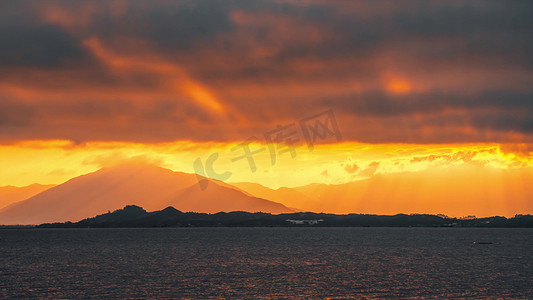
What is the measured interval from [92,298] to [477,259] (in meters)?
120

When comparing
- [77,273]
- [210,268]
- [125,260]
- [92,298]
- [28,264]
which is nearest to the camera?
[92,298]

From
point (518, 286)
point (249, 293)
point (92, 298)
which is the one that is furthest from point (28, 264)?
point (518, 286)

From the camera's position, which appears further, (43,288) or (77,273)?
(77,273)

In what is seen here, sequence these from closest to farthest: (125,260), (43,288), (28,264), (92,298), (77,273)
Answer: (92,298) → (43,288) → (77,273) → (28,264) → (125,260)

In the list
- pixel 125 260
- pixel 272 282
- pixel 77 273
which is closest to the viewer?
pixel 272 282

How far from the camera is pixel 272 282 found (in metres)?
109

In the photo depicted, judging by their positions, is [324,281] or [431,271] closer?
[324,281]

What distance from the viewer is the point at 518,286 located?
104562 mm

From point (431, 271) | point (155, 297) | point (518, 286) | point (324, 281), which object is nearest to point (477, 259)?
point (431, 271)

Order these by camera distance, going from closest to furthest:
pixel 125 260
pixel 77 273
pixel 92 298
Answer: pixel 92 298 → pixel 77 273 → pixel 125 260

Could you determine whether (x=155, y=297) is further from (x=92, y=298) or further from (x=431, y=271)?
→ (x=431, y=271)

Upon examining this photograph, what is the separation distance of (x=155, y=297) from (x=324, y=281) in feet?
114

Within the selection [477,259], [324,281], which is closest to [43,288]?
[324,281]

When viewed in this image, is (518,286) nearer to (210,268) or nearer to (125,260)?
(210,268)
